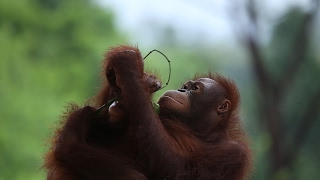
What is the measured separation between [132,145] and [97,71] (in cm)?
383

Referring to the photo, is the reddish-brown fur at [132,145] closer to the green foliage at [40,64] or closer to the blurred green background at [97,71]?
the blurred green background at [97,71]

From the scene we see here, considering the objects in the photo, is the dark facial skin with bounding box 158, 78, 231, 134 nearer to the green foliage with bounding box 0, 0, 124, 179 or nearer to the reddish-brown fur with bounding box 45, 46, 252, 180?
the reddish-brown fur with bounding box 45, 46, 252, 180

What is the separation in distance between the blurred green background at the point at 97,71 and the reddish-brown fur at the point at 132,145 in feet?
1.12

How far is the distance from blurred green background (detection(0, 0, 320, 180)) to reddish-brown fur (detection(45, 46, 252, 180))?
1.12 feet

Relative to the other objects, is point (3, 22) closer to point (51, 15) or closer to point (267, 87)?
point (51, 15)

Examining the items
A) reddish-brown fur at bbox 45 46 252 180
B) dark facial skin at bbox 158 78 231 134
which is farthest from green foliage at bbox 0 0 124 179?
reddish-brown fur at bbox 45 46 252 180

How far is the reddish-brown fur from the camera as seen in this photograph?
3.22 meters

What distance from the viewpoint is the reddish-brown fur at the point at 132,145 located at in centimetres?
322

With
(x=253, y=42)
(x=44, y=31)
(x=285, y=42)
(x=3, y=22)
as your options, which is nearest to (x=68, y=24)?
(x=44, y=31)

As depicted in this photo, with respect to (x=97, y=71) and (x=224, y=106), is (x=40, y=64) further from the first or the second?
(x=224, y=106)

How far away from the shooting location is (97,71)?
710 cm

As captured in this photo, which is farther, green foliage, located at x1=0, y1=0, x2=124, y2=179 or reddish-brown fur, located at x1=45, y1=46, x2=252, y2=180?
green foliage, located at x1=0, y1=0, x2=124, y2=179

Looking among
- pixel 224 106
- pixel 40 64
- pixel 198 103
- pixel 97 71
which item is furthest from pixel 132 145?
pixel 40 64

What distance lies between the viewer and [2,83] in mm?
9922
